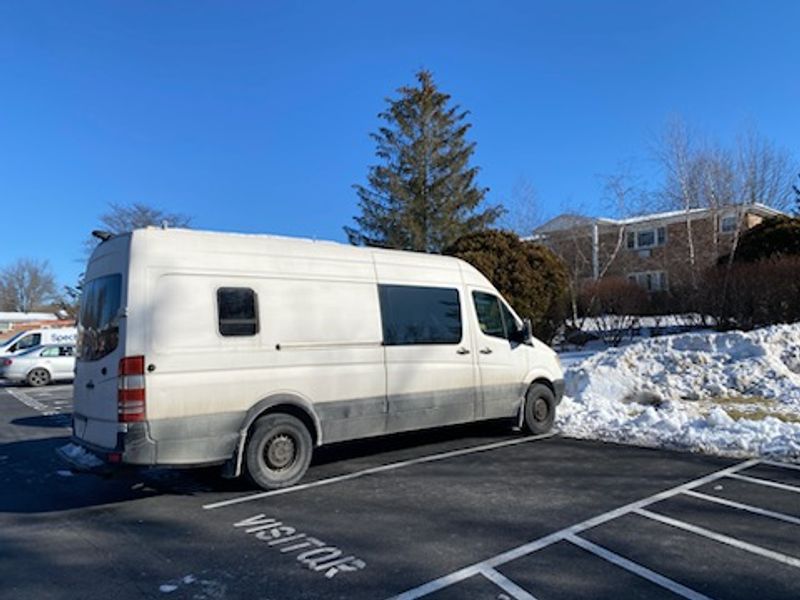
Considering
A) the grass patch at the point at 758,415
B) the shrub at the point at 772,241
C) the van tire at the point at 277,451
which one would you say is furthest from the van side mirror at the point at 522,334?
the shrub at the point at 772,241

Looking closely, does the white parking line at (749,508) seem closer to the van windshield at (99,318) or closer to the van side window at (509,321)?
the van side window at (509,321)

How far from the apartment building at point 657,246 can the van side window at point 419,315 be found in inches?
784

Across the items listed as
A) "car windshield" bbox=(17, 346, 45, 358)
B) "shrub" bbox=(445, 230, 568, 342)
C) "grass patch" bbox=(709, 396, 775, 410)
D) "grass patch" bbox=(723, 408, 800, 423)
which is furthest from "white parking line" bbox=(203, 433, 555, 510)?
"car windshield" bbox=(17, 346, 45, 358)

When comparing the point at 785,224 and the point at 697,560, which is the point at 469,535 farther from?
the point at 785,224

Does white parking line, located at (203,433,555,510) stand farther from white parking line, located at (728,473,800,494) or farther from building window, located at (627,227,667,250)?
building window, located at (627,227,667,250)

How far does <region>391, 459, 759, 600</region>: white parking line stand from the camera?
3990mm

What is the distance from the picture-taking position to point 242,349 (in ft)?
20.5

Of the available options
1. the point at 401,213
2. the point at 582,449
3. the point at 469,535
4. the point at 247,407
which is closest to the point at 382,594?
the point at 469,535

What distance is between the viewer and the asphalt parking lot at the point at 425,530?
4062 millimetres

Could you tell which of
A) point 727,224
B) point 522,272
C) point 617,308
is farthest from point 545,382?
point 727,224

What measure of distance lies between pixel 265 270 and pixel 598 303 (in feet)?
55.7

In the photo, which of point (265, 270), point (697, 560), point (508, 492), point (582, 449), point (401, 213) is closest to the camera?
point (697, 560)

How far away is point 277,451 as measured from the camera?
6500mm

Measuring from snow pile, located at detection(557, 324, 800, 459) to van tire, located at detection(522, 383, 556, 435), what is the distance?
326mm
